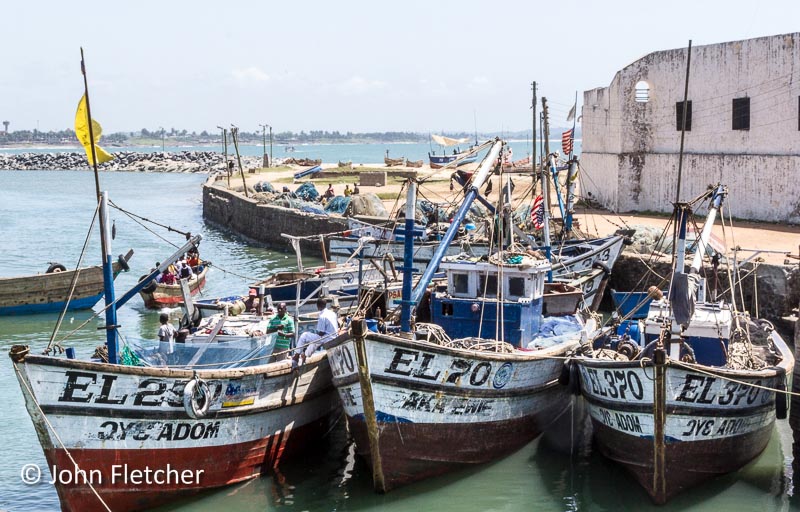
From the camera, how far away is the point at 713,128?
109 ft

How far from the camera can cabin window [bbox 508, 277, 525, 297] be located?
16281 millimetres

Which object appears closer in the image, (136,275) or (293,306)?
(293,306)

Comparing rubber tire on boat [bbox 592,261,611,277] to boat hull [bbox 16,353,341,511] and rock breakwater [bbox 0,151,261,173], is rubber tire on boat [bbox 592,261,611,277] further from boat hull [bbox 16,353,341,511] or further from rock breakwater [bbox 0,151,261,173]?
rock breakwater [bbox 0,151,261,173]

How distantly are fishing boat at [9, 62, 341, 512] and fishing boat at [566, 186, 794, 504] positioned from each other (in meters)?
4.76

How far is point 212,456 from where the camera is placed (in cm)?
1370

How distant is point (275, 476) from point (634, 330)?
267 inches

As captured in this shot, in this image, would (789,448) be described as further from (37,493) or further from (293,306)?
(37,493)

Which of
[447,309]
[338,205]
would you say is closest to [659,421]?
[447,309]

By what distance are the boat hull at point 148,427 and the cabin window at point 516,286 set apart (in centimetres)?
389

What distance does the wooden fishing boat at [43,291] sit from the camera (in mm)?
27031

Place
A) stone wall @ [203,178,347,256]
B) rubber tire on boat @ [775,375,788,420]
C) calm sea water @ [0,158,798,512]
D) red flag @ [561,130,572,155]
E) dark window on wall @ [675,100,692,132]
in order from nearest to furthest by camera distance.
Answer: calm sea water @ [0,158,798,512] → rubber tire on boat @ [775,375,788,420] → red flag @ [561,130,572,155] → dark window on wall @ [675,100,692,132] → stone wall @ [203,178,347,256]

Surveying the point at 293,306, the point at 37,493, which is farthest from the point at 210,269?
the point at 37,493

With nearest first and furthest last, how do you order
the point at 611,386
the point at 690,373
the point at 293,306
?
1. the point at 690,373
2. the point at 611,386
3. the point at 293,306

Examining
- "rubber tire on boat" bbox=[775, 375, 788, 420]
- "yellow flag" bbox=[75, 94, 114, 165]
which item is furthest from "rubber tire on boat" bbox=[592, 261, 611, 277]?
"yellow flag" bbox=[75, 94, 114, 165]
